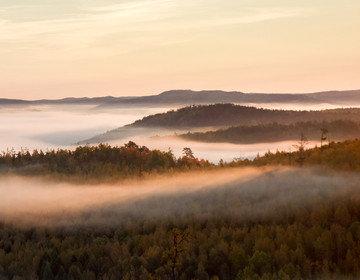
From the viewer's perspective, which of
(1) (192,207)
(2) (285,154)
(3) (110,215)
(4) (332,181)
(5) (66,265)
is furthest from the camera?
(2) (285,154)

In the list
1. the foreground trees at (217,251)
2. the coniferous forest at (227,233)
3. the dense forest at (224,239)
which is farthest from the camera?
the coniferous forest at (227,233)

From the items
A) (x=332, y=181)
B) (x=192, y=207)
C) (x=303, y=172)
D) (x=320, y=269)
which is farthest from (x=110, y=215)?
(x=320, y=269)

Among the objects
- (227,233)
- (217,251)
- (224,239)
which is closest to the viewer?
(217,251)

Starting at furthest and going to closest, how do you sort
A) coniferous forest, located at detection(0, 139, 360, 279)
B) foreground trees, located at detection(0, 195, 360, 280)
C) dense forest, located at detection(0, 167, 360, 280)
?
coniferous forest, located at detection(0, 139, 360, 279)
dense forest, located at detection(0, 167, 360, 280)
foreground trees, located at detection(0, 195, 360, 280)

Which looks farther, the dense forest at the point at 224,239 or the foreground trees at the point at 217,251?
the dense forest at the point at 224,239

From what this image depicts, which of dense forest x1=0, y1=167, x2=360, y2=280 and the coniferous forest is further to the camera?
the coniferous forest

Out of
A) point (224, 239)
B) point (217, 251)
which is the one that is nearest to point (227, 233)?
point (224, 239)

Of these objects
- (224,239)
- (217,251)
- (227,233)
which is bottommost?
(224,239)

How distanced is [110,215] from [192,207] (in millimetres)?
28261

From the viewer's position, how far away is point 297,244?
96.6m

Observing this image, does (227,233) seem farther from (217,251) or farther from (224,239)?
(217,251)

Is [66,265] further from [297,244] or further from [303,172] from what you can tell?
[303,172]

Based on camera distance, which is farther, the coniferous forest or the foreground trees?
the coniferous forest

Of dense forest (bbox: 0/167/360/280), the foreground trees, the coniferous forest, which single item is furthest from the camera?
the coniferous forest
